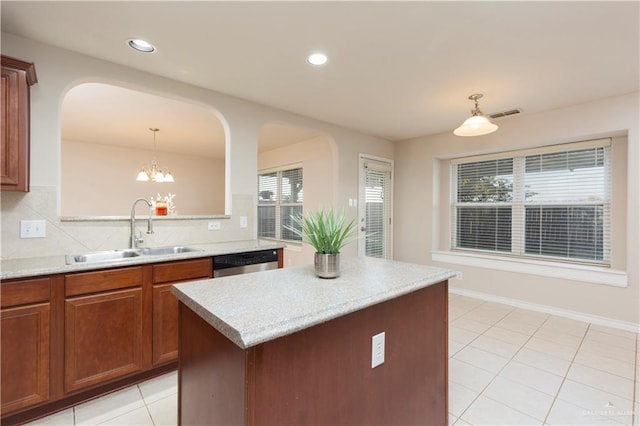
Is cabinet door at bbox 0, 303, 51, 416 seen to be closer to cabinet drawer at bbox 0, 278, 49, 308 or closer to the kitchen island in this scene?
cabinet drawer at bbox 0, 278, 49, 308

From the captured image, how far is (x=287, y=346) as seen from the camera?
3.20ft

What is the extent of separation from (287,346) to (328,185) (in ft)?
13.1

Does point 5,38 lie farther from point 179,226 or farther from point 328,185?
point 328,185

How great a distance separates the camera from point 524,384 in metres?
2.16

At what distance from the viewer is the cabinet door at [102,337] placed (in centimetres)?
186

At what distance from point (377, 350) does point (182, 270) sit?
5.39 ft

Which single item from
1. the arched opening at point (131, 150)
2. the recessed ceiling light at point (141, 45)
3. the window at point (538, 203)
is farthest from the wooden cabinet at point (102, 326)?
the window at point (538, 203)

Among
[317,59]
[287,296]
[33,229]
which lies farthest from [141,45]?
[287,296]

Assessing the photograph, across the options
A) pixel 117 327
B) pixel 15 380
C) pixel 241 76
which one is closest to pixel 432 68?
pixel 241 76

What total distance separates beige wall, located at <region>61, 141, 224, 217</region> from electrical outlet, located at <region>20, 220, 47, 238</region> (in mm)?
4439

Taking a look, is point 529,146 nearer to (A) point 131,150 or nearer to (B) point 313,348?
(B) point 313,348

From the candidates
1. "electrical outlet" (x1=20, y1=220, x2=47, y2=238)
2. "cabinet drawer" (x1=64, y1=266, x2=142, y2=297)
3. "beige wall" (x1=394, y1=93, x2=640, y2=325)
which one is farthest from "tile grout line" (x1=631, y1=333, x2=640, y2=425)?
"electrical outlet" (x1=20, y1=220, x2=47, y2=238)

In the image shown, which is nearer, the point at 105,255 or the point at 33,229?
the point at 33,229

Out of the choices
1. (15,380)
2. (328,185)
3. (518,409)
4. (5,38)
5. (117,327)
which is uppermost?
(5,38)
